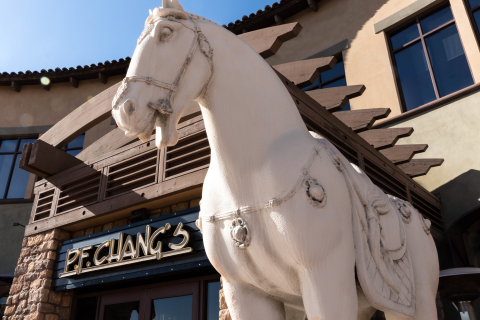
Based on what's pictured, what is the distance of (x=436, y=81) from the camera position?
27.3 ft

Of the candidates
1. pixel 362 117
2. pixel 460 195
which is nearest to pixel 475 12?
pixel 460 195

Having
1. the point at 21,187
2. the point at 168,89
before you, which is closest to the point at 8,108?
the point at 21,187

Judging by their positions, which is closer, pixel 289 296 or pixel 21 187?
pixel 289 296

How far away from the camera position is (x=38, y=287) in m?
5.39

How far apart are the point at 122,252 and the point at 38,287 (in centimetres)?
159

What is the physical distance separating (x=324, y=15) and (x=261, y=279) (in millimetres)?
9974

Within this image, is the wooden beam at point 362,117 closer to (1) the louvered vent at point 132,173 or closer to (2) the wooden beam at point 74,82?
(1) the louvered vent at point 132,173

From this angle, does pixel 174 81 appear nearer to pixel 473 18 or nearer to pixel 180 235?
pixel 180 235

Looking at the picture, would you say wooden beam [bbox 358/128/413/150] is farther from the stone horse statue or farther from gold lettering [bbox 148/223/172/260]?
the stone horse statue

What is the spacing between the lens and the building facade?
4609mm

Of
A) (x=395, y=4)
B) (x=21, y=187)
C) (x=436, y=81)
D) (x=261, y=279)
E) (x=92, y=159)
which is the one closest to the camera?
(x=261, y=279)

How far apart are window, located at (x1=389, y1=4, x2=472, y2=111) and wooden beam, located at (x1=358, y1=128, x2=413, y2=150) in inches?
119

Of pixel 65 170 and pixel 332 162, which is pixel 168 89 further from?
pixel 65 170

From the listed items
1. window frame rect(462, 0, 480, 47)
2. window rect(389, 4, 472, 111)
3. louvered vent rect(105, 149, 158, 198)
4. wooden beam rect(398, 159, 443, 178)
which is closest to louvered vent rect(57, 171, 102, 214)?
louvered vent rect(105, 149, 158, 198)
